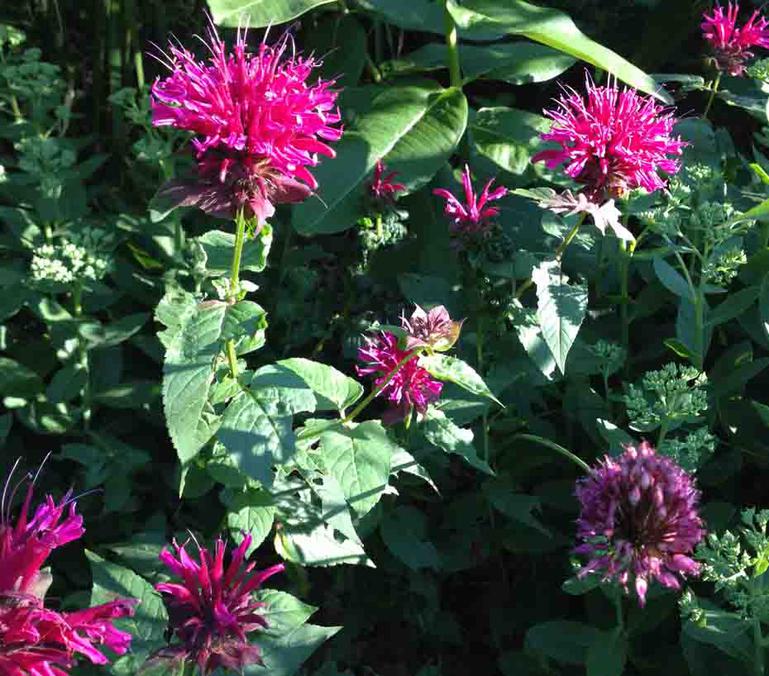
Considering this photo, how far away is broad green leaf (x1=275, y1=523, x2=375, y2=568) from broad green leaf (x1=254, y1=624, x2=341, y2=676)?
0.68 feet

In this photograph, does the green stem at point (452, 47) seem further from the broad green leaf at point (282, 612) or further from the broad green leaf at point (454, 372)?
the broad green leaf at point (282, 612)

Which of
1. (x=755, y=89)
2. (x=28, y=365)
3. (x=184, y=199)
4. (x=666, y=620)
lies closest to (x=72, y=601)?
(x=28, y=365)

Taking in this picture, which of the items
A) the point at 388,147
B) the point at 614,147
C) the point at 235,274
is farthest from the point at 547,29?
the point at 235,274

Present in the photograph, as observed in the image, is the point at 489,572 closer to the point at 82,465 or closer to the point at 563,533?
the point at 563,533

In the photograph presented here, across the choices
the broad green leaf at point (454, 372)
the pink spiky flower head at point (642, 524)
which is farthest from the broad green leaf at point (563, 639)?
the broad green leaf at point (454, 372)

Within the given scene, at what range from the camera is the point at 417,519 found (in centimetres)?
174

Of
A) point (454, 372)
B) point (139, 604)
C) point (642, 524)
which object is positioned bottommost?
point (139, 604)

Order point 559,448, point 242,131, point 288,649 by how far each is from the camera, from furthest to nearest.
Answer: point 559,448 < point 288,649 < point 242,131

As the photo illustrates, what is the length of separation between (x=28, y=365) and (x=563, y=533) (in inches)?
40.4

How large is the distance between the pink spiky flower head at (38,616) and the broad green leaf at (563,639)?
69 cm

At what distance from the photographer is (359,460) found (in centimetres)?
137

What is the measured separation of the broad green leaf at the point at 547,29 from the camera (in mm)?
1738

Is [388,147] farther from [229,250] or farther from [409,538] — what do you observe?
[409,538]

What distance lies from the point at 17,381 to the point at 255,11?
0.76m
